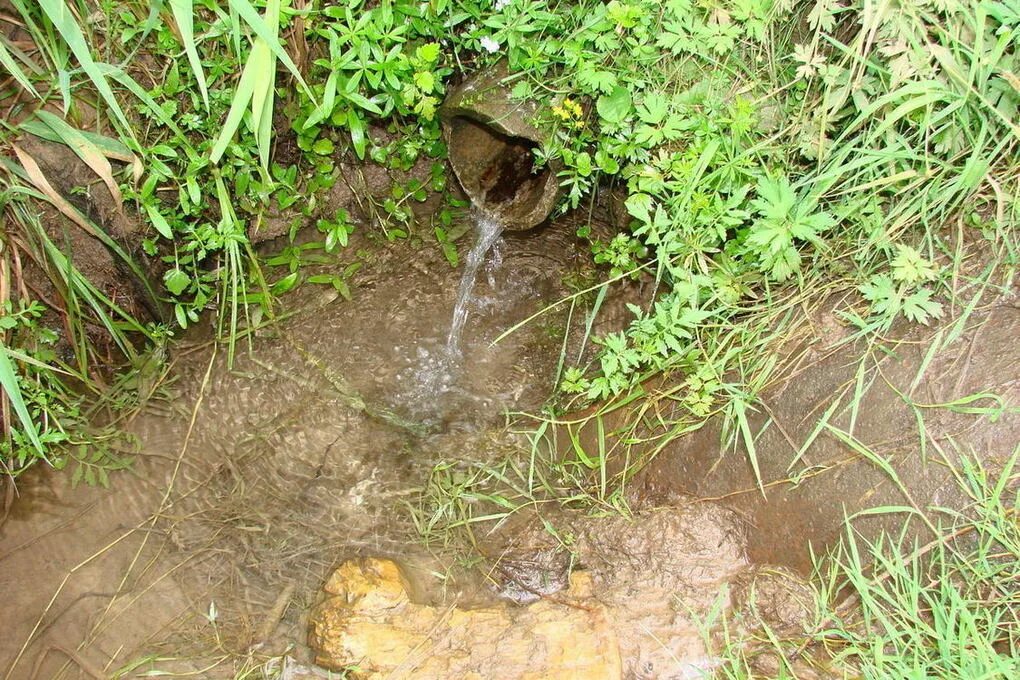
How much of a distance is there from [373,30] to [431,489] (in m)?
1.62

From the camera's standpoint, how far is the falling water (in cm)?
303

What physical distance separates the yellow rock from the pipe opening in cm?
143

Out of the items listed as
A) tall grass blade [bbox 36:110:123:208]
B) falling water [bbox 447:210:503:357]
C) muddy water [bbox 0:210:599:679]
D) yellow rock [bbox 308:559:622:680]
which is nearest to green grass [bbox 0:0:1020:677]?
tall grass blade [bbox 36:110:123:208]

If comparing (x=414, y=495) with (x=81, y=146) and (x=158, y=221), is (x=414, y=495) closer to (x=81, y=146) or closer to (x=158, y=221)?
(x=158, y=221)

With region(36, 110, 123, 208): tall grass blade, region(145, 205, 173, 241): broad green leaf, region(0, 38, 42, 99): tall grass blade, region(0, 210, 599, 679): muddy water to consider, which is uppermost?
region(0, 38, 42, 99): tall grass blade

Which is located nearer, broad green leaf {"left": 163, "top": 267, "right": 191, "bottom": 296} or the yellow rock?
the yellow rock

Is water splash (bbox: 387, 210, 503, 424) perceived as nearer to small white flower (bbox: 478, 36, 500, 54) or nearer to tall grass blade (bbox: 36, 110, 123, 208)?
small white flower (bbox: 478, 36, 500, 54)

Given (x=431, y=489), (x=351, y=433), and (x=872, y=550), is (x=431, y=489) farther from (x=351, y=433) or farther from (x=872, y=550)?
(x=872, y=550)

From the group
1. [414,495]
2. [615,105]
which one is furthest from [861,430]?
[414,495]

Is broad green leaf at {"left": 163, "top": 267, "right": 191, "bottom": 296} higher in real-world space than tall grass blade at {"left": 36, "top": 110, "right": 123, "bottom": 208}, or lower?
lower

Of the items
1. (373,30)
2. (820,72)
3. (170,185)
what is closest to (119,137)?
(170,185)

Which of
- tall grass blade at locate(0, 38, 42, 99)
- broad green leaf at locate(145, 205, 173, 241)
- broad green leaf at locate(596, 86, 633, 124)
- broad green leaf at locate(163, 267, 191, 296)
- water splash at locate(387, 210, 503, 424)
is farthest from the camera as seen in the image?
water splash at locate(387, 210, 503, 424)

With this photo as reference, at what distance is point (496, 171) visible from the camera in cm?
290

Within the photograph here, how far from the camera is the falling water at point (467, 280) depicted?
3.03m
